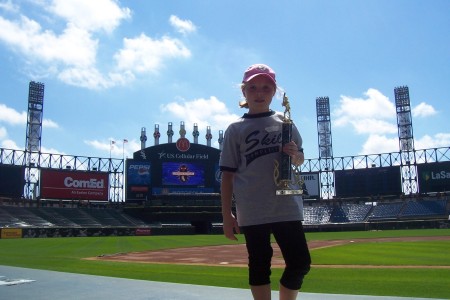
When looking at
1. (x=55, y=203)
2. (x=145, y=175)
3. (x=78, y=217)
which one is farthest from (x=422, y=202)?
(x=55, y=203)

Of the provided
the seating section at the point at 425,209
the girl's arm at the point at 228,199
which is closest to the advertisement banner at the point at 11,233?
the girl's arm at the point at 228,199

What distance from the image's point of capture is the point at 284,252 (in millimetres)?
3328

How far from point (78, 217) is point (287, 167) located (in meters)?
54.0

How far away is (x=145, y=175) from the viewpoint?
5931 cm

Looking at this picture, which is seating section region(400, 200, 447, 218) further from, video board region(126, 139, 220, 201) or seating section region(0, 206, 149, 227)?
seating section region(0, 206, 149, 227)

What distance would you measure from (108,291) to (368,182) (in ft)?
202

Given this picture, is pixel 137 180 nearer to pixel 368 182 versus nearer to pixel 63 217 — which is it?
pixel 63 217

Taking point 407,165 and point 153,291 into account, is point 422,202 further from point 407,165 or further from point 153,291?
point 153,291

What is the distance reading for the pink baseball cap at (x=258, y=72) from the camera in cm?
354

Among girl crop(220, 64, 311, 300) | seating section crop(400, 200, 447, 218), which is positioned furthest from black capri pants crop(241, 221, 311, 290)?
seating section crop(400, 200, 447, 218)

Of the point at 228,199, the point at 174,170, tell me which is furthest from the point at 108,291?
the point at 174,170

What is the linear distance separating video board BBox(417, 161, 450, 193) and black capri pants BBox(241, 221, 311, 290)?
6178 centimetres

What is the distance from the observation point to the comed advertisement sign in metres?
54.5

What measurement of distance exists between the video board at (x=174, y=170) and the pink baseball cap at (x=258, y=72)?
186 feet
